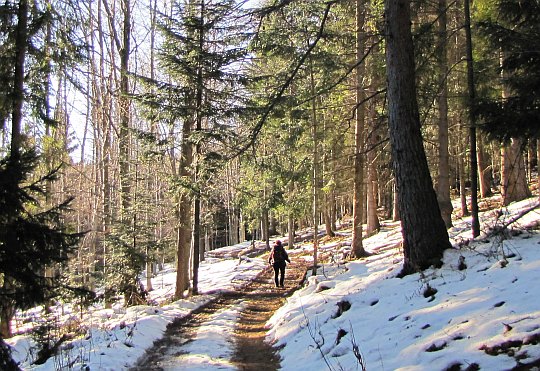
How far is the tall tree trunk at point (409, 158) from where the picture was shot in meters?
7.51

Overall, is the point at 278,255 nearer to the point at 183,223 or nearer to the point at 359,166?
the point at 183,223

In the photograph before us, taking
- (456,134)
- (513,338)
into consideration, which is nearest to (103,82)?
(456,134)

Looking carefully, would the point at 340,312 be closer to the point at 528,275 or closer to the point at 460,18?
the point at 528,275

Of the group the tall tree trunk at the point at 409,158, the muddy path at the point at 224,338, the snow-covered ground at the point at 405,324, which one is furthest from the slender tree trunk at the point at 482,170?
the tall tree trunk at the point at 409,158

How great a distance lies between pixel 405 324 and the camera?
5.82 meters

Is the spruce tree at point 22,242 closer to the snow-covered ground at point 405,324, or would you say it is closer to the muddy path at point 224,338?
the snow-covered ground at point 405,324

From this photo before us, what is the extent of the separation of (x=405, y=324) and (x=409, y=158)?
293 cm

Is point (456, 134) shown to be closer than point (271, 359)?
No

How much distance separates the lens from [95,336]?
28.1 ft

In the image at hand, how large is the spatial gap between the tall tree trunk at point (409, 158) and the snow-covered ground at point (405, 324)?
0.39m

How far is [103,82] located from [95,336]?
59.3 feet

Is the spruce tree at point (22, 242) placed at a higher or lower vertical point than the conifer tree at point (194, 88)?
lower

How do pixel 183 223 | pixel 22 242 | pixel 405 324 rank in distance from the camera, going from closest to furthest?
1. pixel 22 242
2. pixel 405 324
3. pixel 183 223

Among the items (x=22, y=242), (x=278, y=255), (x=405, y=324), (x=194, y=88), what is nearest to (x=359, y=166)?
(x=278, y=255)
